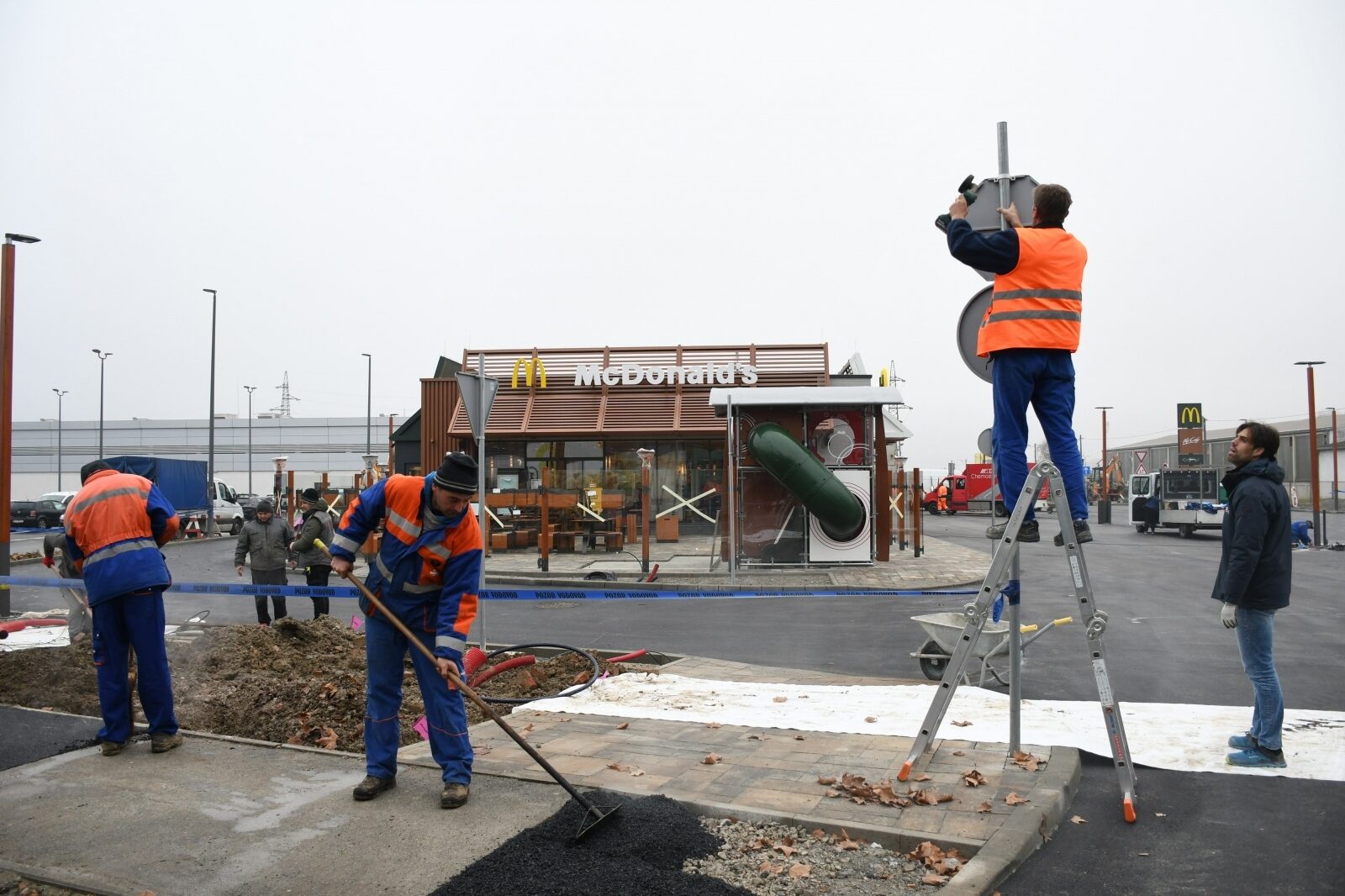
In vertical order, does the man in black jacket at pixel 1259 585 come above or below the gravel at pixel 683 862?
above

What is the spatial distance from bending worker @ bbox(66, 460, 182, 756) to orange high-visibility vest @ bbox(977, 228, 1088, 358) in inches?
193

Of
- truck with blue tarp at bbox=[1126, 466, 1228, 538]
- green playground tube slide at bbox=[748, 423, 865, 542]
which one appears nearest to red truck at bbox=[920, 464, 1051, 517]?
truck with blue tarp at bbox=[1126, 466, 1228, 538]

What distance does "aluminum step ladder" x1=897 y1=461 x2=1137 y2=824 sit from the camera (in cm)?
416

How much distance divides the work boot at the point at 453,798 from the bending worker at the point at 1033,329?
285 centimetres

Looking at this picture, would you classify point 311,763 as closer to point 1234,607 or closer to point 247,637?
point 247,637

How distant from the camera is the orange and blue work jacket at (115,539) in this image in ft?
17.5

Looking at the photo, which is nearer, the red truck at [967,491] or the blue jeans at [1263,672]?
the blue jeans at [1263,672]

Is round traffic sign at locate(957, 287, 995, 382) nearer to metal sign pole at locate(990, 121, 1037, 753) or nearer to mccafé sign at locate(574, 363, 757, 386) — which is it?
metal sign pole at locate(990, 121, 1037, 753)

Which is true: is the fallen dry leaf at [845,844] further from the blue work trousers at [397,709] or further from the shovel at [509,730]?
the blue work trousers at [397,709]

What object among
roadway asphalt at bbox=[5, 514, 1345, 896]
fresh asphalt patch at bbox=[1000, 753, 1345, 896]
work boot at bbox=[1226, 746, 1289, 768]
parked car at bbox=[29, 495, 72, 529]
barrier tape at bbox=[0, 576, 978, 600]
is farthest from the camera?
parked car at bbox=[29, 495, 72, 529]

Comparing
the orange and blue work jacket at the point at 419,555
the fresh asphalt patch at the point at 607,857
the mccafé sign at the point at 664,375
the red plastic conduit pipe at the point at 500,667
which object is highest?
the mccafé sign at the point at 664,375

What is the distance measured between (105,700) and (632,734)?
3.02 meters

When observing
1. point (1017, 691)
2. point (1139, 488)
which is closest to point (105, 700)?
point (1017, 691)

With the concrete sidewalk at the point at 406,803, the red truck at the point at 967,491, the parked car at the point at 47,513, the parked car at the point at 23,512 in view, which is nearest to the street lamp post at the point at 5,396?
the concrete sidewalk at the point at 406,803
